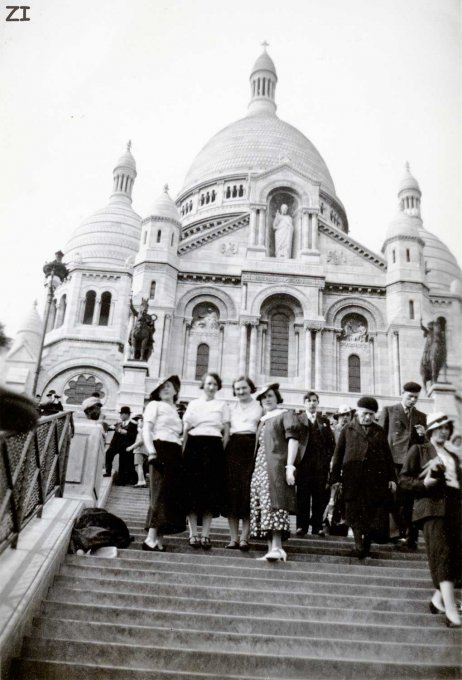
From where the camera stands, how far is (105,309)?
33625 mm

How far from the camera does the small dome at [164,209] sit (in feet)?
84.4

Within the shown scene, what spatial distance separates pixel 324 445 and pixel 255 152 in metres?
37.0

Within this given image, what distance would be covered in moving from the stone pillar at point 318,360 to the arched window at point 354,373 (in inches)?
50.7

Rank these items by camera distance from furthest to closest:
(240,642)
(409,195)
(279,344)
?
(409,195) < (279,344) < (240,642)

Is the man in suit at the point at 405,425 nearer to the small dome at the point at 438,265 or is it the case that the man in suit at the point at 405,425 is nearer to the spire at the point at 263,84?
the small dome at the point at 438,265

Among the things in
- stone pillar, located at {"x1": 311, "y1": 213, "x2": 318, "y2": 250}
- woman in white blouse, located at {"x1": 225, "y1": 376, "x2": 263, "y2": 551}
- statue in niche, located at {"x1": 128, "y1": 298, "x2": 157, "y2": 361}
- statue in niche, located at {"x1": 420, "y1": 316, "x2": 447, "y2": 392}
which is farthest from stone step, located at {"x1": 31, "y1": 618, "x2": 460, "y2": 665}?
stone pillar, located at {"x1": 311, "y1": 213, "x2": 318, "y2": 250}

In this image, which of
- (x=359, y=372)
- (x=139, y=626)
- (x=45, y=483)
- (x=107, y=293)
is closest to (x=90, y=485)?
(x=45, y=483)

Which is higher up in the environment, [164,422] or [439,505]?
[164,422]

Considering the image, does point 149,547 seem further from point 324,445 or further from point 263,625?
point 324,445

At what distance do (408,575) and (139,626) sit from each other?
281 cm

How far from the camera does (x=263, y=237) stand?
26.0 metres

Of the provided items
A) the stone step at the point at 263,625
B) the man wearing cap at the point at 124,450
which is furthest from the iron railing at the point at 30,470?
the man wearing cap at the point at 124,450

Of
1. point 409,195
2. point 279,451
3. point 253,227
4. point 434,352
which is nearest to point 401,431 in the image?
point 279,451

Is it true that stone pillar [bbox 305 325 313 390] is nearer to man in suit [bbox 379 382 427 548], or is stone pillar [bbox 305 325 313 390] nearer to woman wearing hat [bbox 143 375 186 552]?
man in suit [bbox 379 382 427 548]
